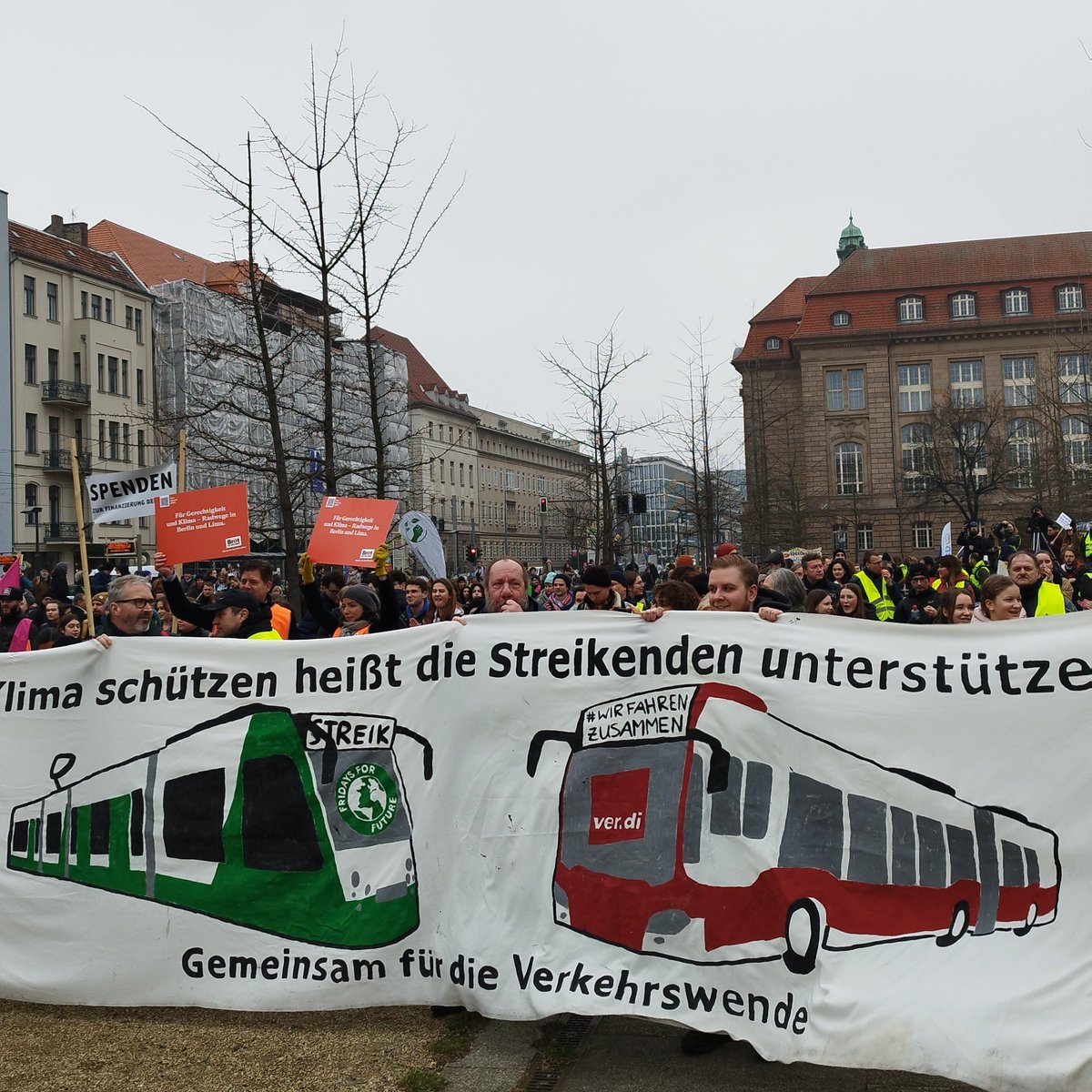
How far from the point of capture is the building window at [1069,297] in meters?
81.1

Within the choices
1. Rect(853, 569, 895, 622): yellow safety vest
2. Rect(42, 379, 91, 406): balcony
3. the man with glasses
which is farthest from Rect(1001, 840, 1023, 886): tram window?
Rect(42, 379, 91, 406): balcony

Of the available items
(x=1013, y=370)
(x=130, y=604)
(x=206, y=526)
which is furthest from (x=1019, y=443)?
(x=130, y=604)

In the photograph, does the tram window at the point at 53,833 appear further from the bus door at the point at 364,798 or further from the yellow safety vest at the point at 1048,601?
the yellow safety vest at the point at 1048,601

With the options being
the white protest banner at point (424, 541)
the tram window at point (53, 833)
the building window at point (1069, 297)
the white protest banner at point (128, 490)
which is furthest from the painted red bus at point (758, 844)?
the building window at point (1069, 297)

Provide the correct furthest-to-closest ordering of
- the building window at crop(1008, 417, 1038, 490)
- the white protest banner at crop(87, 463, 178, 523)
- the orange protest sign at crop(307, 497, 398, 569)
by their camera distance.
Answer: the building window at crop(1008, 417, 1038, 490) → the white protest banner at crop(87, 463, 178, 523) → the orange protest sign at crop(307, 497, 398, 569)

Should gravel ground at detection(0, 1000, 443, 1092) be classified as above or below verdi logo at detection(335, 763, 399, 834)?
below

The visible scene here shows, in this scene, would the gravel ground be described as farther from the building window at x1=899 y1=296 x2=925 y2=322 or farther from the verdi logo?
the building window at x1=899 y1=296 x2=925 y2=322

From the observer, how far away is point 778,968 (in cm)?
427

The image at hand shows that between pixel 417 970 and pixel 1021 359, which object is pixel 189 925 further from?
pixel 1021 359

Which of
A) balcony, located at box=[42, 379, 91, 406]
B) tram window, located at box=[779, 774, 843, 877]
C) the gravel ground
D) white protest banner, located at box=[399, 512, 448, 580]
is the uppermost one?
balcony, located at box=[42, 379, 91, 406]

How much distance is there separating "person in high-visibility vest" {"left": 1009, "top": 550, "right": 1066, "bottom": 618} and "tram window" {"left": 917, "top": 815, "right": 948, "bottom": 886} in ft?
11.5

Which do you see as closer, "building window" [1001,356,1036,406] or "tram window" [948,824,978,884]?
"tram window" [948,824,978,884]

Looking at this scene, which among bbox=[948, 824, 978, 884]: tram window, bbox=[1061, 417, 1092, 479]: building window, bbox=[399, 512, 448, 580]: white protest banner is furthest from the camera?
bbox=[1061, 417, 1092, 479]: building window

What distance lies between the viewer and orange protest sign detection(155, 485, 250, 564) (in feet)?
24.5
